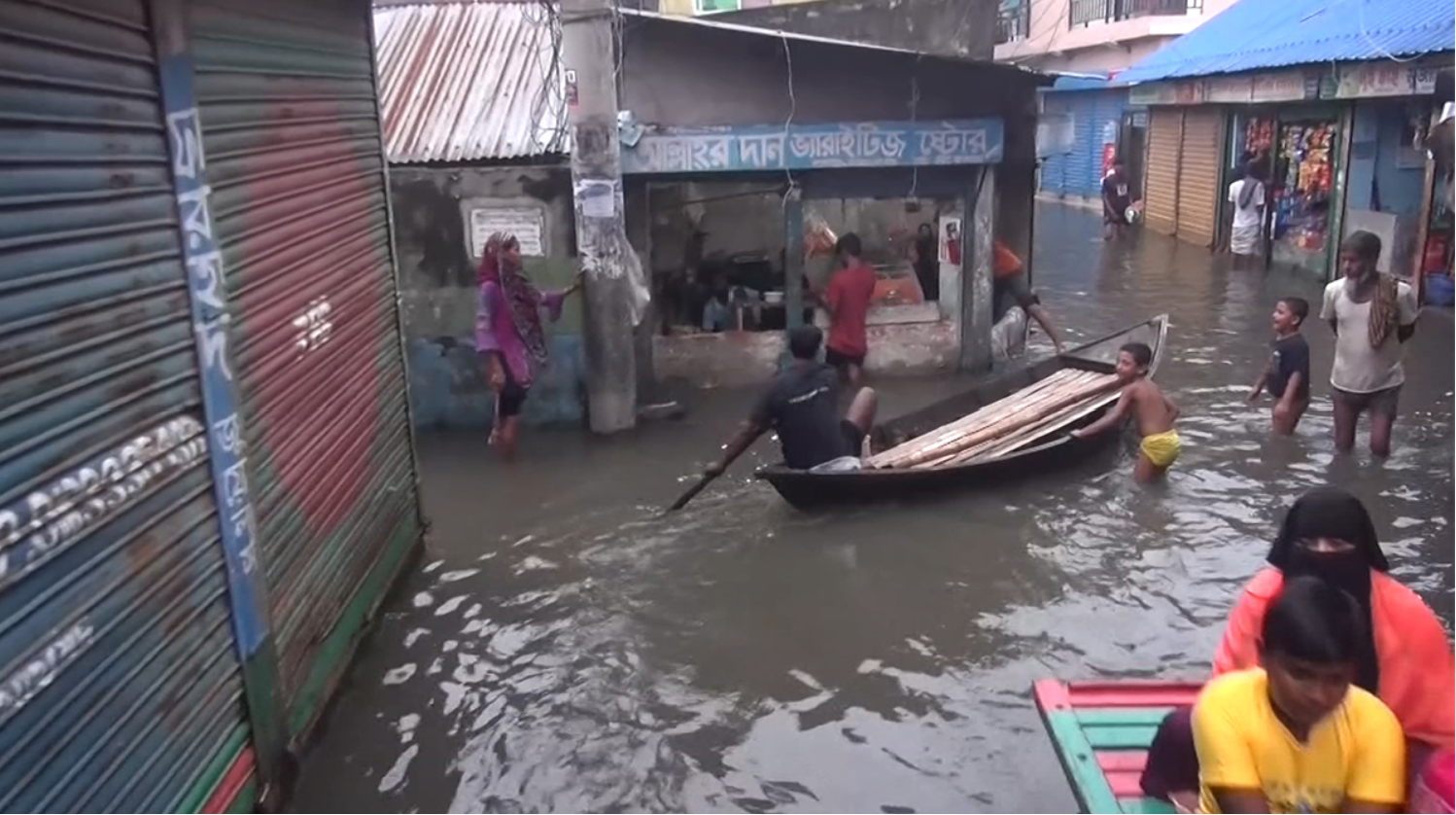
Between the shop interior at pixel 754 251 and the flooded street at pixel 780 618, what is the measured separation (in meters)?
2.07

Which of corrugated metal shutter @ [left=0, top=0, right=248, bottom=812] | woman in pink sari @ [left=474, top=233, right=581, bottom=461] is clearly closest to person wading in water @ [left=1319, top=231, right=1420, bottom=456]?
woman in pink sari @ [left=474, top=233, right=581, bottom=461]

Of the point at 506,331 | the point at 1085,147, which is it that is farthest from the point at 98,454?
the point at 1085,147

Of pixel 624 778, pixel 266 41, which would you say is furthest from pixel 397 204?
pixel 624 778

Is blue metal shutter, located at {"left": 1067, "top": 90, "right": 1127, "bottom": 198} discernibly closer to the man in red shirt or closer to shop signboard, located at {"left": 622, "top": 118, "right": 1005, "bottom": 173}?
shop signboard, located at {"left": 622, "top": 118, "right": 1005, "bottom": 173}

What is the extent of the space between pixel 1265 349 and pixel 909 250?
3.84m

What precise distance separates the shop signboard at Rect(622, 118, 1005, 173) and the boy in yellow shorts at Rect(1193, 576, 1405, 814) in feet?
27.2

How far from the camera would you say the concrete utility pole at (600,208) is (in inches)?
375

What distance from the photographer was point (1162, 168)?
23.6 metres

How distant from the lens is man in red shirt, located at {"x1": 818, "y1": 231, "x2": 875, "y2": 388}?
11.0 m

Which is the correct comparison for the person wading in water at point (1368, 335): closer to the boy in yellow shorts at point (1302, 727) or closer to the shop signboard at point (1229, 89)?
the boy in yellow shorts at point (1302, 727)

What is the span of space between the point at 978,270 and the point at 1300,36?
626 centimetres

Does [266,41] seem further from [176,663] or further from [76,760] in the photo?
[76,760]

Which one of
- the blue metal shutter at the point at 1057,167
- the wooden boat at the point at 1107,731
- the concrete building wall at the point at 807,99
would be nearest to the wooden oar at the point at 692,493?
the concrete building wall at the point at 807,99

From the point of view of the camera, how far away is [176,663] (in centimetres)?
399
